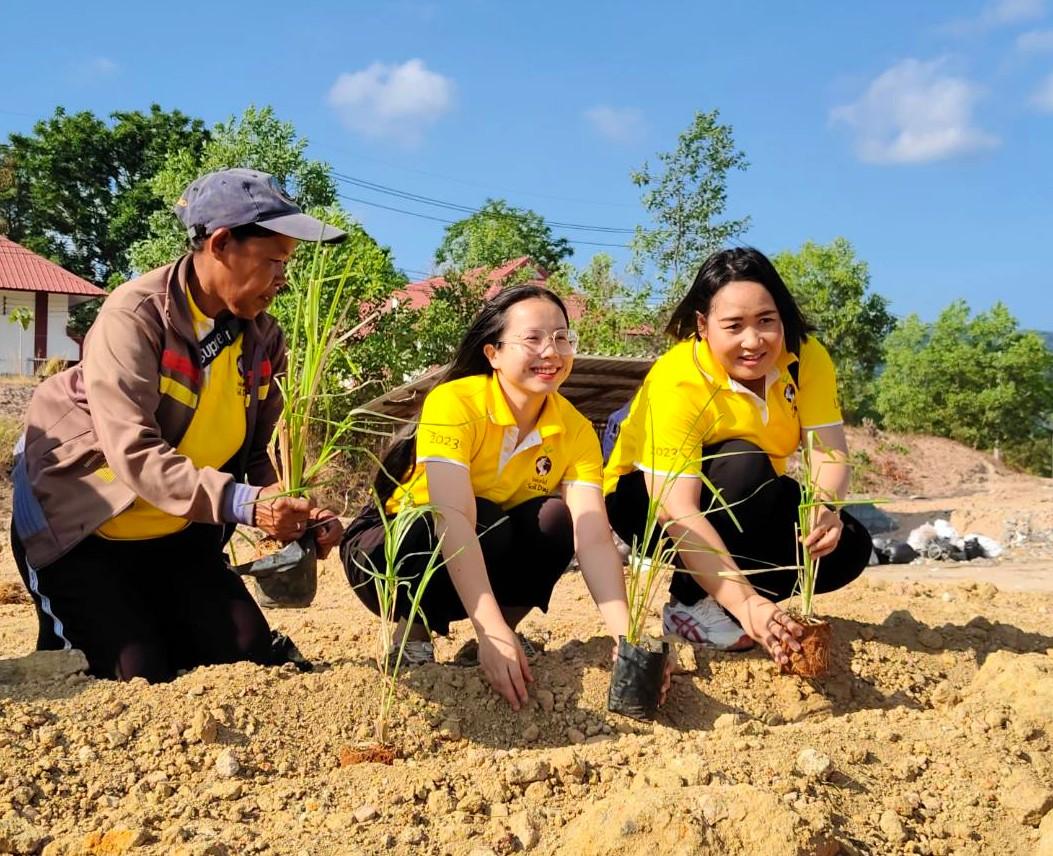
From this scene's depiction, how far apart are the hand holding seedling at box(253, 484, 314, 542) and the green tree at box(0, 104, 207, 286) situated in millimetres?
32525

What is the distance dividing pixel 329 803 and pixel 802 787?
0.93 m

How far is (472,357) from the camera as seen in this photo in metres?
3.15

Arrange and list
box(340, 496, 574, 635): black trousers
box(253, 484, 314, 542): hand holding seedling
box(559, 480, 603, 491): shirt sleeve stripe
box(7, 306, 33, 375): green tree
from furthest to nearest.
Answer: box(7, 306, 33, 375): green tree, box(559, 480, 603, 491): shirt sleeve stripe, box(340, 496, 574, 635): black trousers, box(253, 484, 314, 542): hand holding seedling

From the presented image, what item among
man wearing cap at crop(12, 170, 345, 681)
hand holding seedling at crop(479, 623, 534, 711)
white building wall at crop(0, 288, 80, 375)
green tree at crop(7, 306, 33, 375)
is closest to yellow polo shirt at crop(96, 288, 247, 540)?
man wearing cap at crop(12, 170, 345, 681)

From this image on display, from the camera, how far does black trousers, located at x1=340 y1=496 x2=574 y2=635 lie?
3.00 m

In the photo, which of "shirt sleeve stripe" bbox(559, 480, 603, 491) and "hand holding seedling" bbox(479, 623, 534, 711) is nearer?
"hand holding seedling" bbox(479, 623, 534, 711)

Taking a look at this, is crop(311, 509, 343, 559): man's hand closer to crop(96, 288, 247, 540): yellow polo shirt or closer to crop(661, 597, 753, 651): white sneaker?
crop(96, 288, 247, 540): yellow polo shirt

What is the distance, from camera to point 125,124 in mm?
32812

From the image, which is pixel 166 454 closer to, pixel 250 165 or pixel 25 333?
pixel 250 165

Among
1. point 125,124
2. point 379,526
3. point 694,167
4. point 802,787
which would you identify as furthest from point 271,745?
point 125,124

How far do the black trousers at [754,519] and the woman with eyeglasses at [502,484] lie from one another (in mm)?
364

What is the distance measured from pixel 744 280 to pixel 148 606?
80.3 inches

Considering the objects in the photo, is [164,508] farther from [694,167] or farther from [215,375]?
[694,167]

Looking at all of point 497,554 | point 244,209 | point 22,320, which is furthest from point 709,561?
point 22,320
